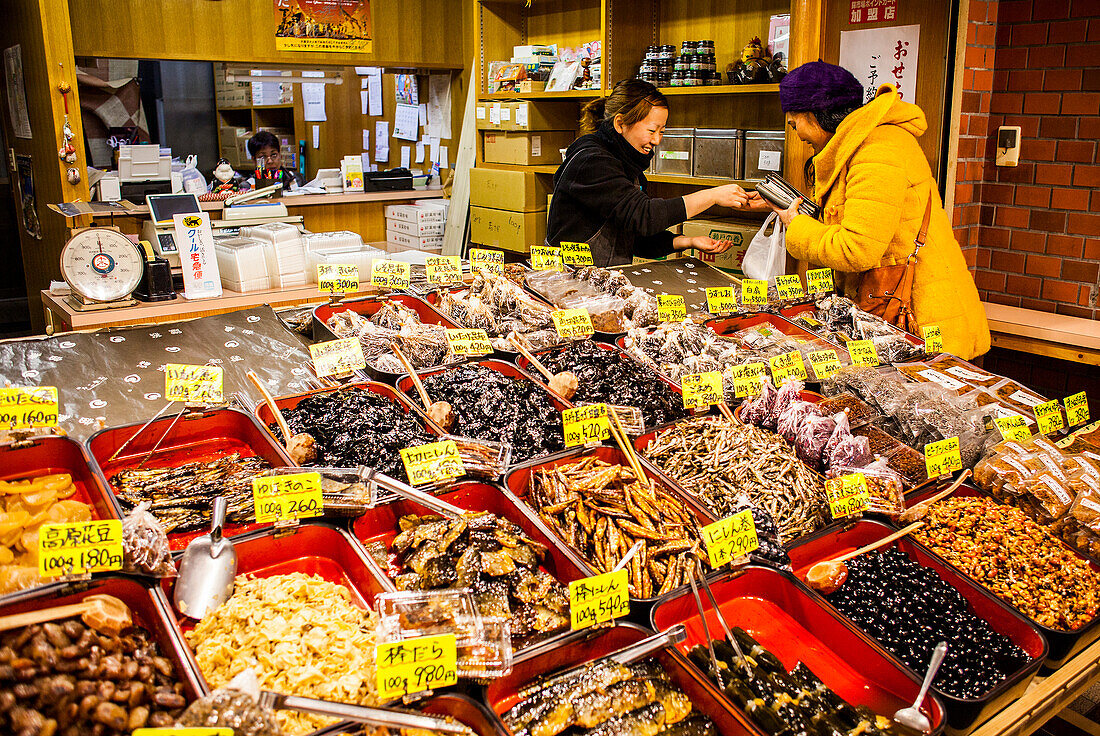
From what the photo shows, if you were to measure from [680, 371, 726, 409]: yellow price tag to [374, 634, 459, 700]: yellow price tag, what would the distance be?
3.93ft

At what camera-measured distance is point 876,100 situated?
285 centimetres

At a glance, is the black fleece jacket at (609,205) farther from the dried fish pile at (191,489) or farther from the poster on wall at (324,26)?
the poster on wall at (324,26)

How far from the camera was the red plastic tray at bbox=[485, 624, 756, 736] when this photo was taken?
127 cm

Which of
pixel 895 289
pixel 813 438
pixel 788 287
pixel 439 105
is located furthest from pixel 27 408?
pixel 439 105

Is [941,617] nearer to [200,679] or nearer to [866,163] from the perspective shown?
[200,679]

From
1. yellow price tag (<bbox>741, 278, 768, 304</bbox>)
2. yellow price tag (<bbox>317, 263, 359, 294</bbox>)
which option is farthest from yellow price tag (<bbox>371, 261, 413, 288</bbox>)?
yellow price tag (<bbox>741, 278, 768, 304</bbox>)

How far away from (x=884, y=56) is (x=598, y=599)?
3.32 metres

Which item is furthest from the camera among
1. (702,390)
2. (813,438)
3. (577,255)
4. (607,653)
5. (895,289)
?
(577,255)

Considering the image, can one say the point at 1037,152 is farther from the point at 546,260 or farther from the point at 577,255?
the point at 546,260

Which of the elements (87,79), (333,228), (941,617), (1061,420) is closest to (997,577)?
(941,617)

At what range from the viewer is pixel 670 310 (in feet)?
9.36

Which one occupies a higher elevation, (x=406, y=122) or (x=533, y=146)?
(x=406, y=122)

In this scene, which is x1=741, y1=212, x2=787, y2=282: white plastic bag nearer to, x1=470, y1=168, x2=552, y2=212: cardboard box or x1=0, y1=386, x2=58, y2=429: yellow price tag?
x1=470, y1=168, x2=552, y2=212: cardboard box

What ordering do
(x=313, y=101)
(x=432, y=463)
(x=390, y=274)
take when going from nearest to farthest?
(x=432, y=463) → (x=390, y=274) → (x=313, y=101)
